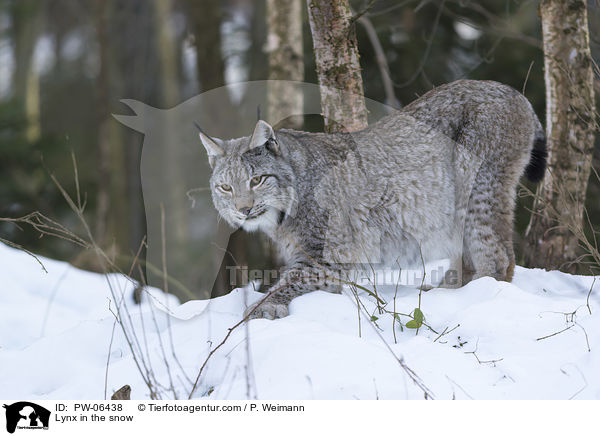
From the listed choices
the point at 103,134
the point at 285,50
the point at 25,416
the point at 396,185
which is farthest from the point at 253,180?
the point at 103,134

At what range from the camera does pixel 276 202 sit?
413 centimetres

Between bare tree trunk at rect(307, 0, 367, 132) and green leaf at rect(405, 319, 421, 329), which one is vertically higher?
bare tree trunk at rect(307, 0, 367, 132)

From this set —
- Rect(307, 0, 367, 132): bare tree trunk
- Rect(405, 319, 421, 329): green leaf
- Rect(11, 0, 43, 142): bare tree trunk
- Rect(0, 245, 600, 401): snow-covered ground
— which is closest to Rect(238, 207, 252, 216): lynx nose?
Rect(0, 245, 600, 401): snow-covered ground

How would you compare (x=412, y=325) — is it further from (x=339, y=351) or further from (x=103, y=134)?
(x=103, y=134)

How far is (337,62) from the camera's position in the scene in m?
4.94

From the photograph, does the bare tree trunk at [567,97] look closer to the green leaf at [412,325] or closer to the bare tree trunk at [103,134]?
the green leaf at [412,325]

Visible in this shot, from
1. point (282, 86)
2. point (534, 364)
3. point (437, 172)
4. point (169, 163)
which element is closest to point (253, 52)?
point (169, 163)

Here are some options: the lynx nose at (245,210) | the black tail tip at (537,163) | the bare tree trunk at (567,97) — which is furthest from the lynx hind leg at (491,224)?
the lynx nose at (245,210)

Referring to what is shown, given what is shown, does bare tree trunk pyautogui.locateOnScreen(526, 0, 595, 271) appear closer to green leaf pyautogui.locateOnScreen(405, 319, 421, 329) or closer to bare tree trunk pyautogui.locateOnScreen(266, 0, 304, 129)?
green leaf pyautogui.locateOnScreen(405, 319, 421, 329)

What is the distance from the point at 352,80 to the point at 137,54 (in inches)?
502

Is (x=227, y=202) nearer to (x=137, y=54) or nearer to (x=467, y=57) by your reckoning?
(x=467, y=57)

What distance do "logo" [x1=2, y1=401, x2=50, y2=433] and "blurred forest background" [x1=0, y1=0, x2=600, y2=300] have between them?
3.17 ft

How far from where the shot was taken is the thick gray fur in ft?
13.7

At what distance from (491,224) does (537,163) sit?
613 millimetres
